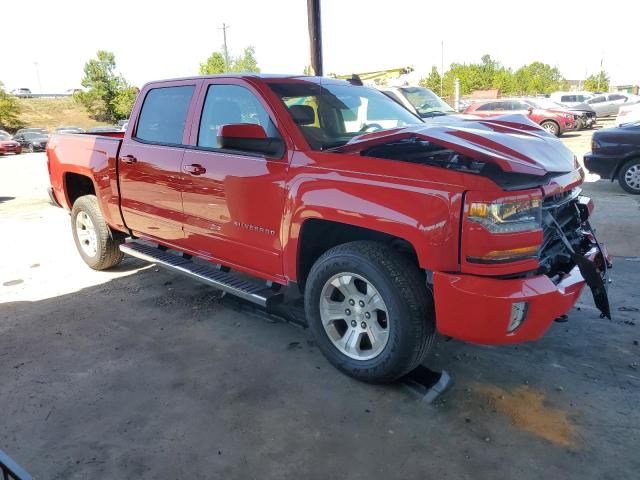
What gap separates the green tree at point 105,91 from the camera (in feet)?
155

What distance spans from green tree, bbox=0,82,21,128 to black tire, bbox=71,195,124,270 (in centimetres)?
4647

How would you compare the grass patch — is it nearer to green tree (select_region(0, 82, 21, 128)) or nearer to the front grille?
green tree (select_region(0, 82, 21, 128))

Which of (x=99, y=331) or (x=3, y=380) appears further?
(x=99, y=331)

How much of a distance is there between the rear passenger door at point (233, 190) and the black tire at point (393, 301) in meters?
0.58

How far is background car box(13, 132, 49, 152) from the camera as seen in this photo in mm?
30531

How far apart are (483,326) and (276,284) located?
168cm

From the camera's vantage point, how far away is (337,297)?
3.40 m

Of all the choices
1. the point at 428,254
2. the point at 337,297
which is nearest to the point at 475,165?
the point at 428,254

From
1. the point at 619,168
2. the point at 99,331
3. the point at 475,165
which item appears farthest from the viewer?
the point at 619,168

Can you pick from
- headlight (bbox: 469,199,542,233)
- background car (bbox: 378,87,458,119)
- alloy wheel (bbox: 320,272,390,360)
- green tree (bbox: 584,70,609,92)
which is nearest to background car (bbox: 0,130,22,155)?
background car (bbox: 378,87,458,119)

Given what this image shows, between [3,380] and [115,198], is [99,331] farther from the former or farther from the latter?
[115,198]

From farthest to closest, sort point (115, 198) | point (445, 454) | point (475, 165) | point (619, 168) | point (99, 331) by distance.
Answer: point (619, 168), point (115, 198), point (99, 331), point (475, 165), point (445, 454)

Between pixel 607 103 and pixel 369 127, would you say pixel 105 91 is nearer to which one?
pixel 607 103

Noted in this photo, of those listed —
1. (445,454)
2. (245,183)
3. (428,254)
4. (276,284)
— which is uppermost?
(245,183)
